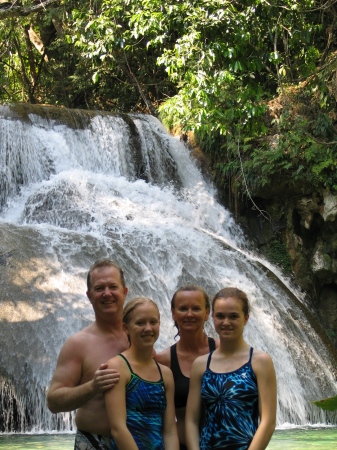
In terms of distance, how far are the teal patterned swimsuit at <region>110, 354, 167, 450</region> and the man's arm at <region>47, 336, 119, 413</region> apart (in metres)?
0.12

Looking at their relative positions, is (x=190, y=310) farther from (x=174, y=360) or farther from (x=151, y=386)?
(x=151, y=386)

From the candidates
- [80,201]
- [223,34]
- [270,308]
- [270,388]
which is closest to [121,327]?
[270,388]

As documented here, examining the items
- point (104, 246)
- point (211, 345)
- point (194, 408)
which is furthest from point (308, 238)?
point (194, 408)

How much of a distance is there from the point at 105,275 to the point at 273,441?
182 inches

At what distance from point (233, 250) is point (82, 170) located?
3.93 m

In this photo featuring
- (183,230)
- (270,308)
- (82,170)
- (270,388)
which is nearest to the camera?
(270,388)

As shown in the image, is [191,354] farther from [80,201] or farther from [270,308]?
[80,201]

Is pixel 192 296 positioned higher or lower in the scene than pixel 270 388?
higher

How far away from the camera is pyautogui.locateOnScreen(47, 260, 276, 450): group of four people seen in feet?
10.2

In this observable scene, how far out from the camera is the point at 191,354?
3535mm

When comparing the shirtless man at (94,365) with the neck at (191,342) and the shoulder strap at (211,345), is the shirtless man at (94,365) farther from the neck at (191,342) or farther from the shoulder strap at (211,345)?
the shoulder strap at (211,345)

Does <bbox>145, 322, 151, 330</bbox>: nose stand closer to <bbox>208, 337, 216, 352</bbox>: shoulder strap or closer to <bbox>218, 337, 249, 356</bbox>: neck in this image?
<bbox>218, 337, 249, 356</bbox>: neck

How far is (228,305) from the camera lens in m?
3.34

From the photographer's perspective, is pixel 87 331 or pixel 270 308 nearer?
pixel 87 331
